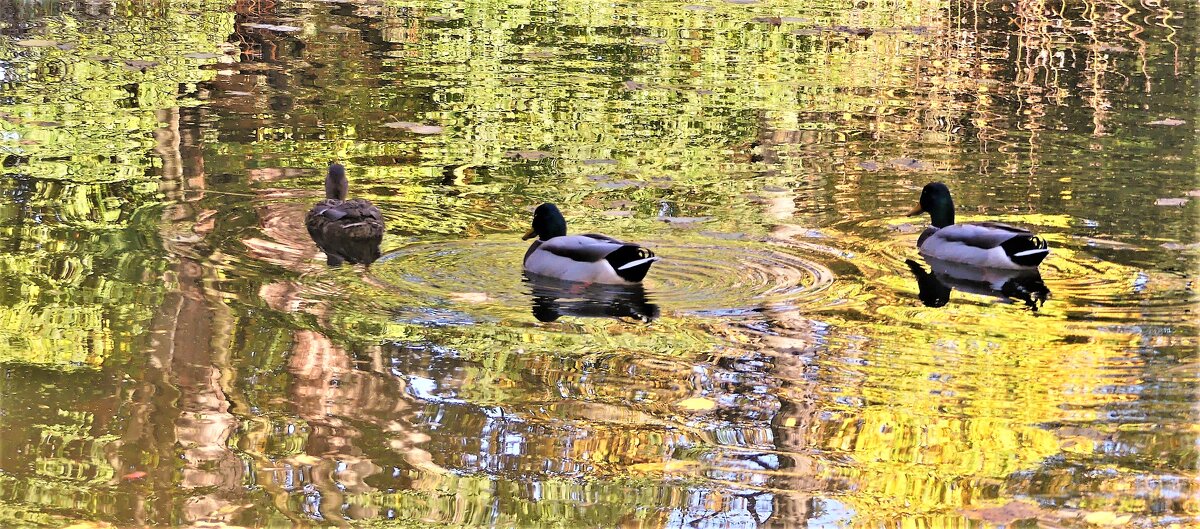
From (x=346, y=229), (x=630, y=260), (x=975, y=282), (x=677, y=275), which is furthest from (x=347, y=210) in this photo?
(x=975, y=282)

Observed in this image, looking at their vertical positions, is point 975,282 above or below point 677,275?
below

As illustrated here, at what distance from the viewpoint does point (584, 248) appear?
9.71m

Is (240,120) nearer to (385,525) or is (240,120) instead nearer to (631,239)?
(631,239)

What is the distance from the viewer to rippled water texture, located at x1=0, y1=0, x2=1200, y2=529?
6.58m

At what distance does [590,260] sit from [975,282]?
2430 mm

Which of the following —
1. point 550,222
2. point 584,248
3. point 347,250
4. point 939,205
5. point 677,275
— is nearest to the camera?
point 584,248

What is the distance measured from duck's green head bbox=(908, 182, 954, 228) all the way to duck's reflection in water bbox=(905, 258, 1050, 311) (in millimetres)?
746

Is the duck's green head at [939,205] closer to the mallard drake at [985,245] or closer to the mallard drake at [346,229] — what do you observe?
the mallard drake at [985,245]

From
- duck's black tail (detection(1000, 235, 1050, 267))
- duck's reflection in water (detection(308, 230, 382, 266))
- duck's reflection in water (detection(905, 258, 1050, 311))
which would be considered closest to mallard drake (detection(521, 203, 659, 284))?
duck's reflection in water (detection(308, 230, 382, 266))

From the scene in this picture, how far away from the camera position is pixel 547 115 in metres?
14.7

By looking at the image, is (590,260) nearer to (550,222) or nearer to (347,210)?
(550,222)

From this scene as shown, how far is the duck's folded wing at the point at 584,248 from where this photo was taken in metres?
9.65

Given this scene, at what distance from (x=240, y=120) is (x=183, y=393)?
22.8ft

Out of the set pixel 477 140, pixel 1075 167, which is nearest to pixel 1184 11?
pixel 1075 167
